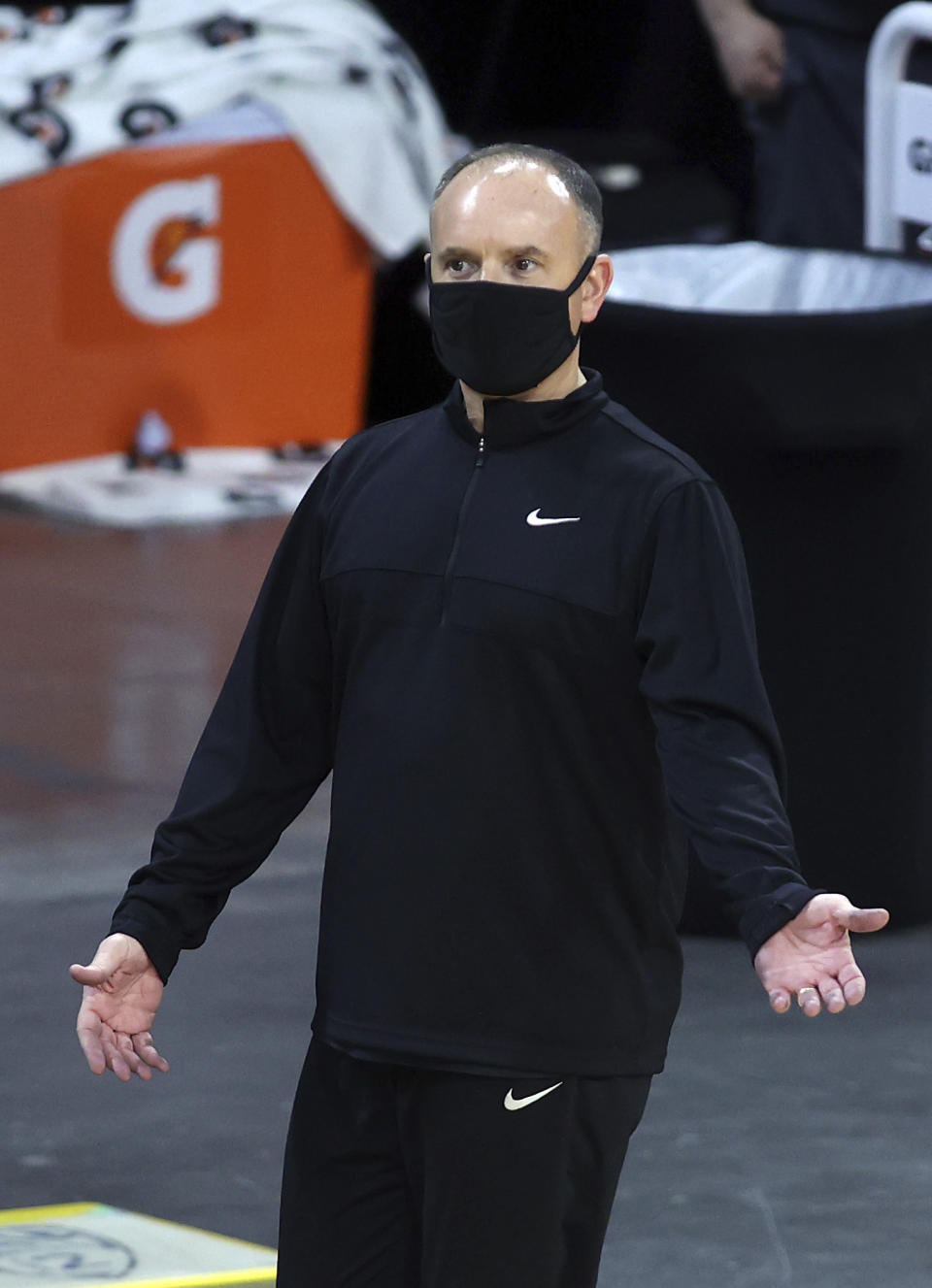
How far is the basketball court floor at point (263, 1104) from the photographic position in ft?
13.6

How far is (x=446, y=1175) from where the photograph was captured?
286 cm

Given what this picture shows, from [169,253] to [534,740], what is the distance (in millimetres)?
7793

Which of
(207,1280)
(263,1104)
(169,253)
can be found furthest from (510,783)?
(169,253)

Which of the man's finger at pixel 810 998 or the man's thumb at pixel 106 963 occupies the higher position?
the man's finger at pixel 810 998

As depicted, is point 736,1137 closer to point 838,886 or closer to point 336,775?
point 838,886

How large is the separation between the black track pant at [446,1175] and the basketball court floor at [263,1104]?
107 centimetres

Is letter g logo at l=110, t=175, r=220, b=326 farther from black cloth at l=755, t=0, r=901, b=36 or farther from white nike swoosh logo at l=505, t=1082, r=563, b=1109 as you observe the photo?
white nike swoosh logo at l=505, t=1082, r=563, b=1109

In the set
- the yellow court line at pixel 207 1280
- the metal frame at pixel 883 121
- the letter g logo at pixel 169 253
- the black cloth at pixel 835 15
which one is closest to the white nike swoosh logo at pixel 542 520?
the yellow court line at pixel 207 1280

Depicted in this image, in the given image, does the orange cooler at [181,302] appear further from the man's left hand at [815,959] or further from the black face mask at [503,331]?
the man's left hand at [815,959]

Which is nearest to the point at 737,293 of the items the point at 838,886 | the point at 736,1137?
Answer: the point at 838,886

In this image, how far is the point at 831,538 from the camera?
5.62 m

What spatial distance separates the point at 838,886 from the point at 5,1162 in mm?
1973

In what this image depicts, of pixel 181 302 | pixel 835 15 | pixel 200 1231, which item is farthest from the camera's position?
pixel 181 302

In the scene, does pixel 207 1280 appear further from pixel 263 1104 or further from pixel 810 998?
pixel 810 998
